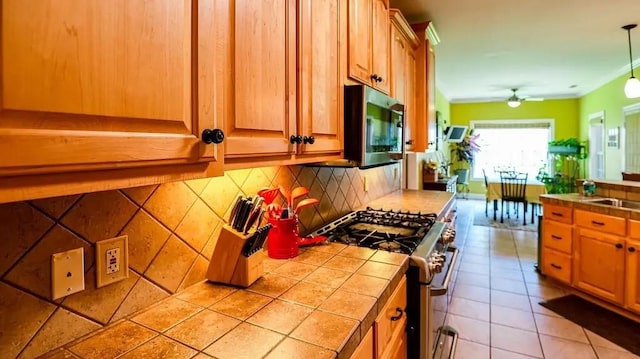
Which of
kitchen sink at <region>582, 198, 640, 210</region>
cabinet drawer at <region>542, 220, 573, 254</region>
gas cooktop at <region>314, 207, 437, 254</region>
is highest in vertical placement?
kitchen sink at <region>582, 198, 640, 210</region>

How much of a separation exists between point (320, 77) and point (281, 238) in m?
0.65

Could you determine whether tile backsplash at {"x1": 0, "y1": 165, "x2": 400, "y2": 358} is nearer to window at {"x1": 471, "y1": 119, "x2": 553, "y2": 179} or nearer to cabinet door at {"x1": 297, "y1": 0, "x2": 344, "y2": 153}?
cabinet door at {"x1": 297, "y1": 0, "x2": 344, "y2": 153}

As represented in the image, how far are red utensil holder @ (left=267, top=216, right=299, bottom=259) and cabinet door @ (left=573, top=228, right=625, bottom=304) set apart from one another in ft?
8.92

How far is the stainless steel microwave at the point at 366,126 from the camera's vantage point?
1.54m

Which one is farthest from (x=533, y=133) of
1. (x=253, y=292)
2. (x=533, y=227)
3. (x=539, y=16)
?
(x=253, y=292)

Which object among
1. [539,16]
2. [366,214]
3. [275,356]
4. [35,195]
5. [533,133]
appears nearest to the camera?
[35,195]

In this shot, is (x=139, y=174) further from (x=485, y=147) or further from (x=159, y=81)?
(x=485, y=147)

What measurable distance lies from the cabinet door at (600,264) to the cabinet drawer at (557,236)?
0.29 ft

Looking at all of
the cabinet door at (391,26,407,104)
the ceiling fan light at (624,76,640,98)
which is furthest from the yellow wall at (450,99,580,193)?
the cabinet door at (391,26,407,104)

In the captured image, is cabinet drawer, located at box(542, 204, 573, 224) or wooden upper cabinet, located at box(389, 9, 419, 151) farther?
cabinet drawer, located at box(542, 204, 573, 224)

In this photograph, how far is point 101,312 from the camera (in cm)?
89

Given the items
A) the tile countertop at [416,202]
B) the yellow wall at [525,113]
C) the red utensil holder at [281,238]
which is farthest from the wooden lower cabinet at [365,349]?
the yellow wall at [525,113]

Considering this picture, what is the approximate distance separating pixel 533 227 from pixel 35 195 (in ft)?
21.9

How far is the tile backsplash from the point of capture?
74 centimetres
